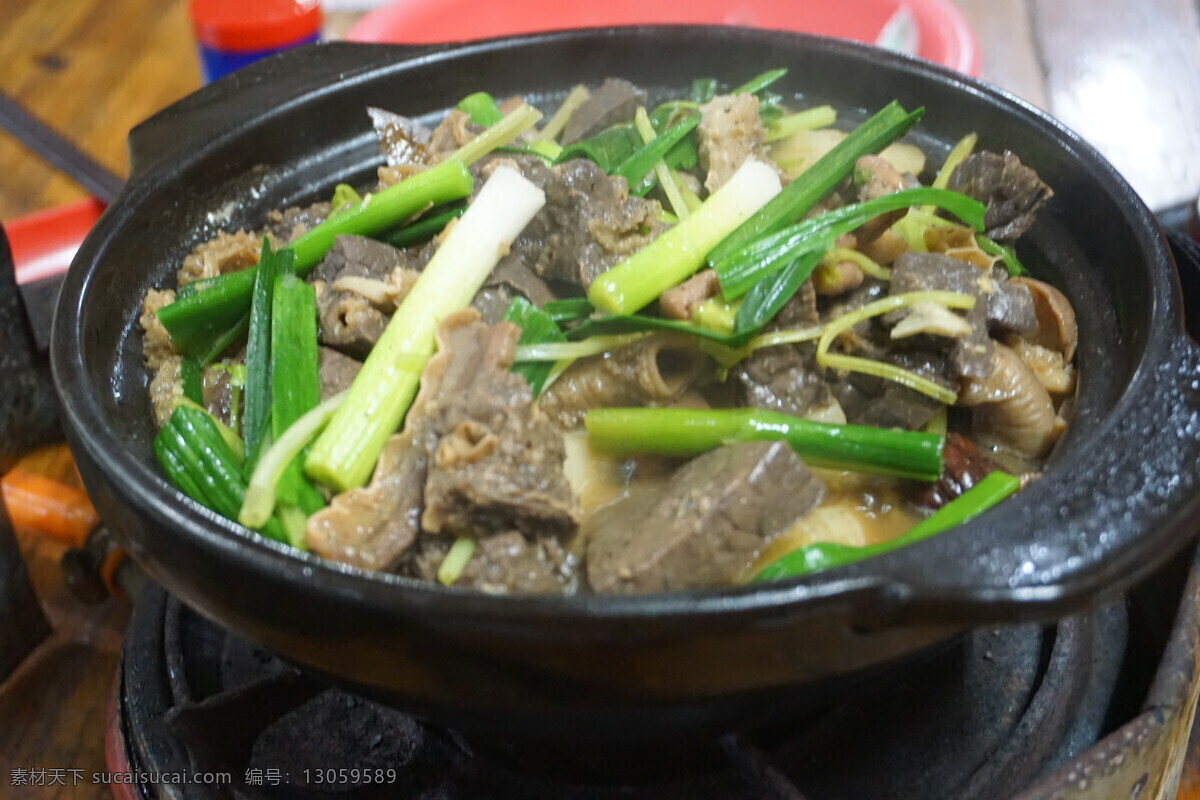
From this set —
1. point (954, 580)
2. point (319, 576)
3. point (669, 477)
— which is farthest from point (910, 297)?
point (319, 576)

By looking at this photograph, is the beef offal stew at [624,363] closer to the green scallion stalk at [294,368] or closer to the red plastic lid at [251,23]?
the green scallion stalk at [294,368]

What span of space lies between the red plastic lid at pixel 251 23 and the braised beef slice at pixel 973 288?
8.01 ft

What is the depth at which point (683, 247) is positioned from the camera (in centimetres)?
150

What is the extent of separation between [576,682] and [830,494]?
1.79ft

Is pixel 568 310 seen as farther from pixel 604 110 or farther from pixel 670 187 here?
pixel 604 110

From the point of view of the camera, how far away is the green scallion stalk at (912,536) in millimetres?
1137

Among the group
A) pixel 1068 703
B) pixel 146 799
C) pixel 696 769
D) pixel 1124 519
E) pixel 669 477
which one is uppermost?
pixel 1124 519

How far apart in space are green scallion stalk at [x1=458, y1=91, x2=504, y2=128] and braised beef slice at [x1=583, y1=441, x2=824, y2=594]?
100 centimetres

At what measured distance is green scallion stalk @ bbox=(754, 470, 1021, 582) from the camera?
1137 millimetres

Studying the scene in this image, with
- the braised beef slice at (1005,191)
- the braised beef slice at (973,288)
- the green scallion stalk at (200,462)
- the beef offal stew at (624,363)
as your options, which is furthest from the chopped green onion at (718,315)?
the green scallion stalk at (200,462)

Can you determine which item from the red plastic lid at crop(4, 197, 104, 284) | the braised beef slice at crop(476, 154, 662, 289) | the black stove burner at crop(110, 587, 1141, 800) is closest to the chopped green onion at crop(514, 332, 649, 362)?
the braised beef slice at crop(476, 154, 662, 289)

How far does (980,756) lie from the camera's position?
1.48 metres

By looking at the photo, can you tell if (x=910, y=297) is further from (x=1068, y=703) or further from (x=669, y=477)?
(x=1068, y=703)

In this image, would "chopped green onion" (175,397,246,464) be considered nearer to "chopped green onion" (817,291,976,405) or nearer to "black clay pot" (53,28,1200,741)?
"black clay pot" (53,28,1200,741)
